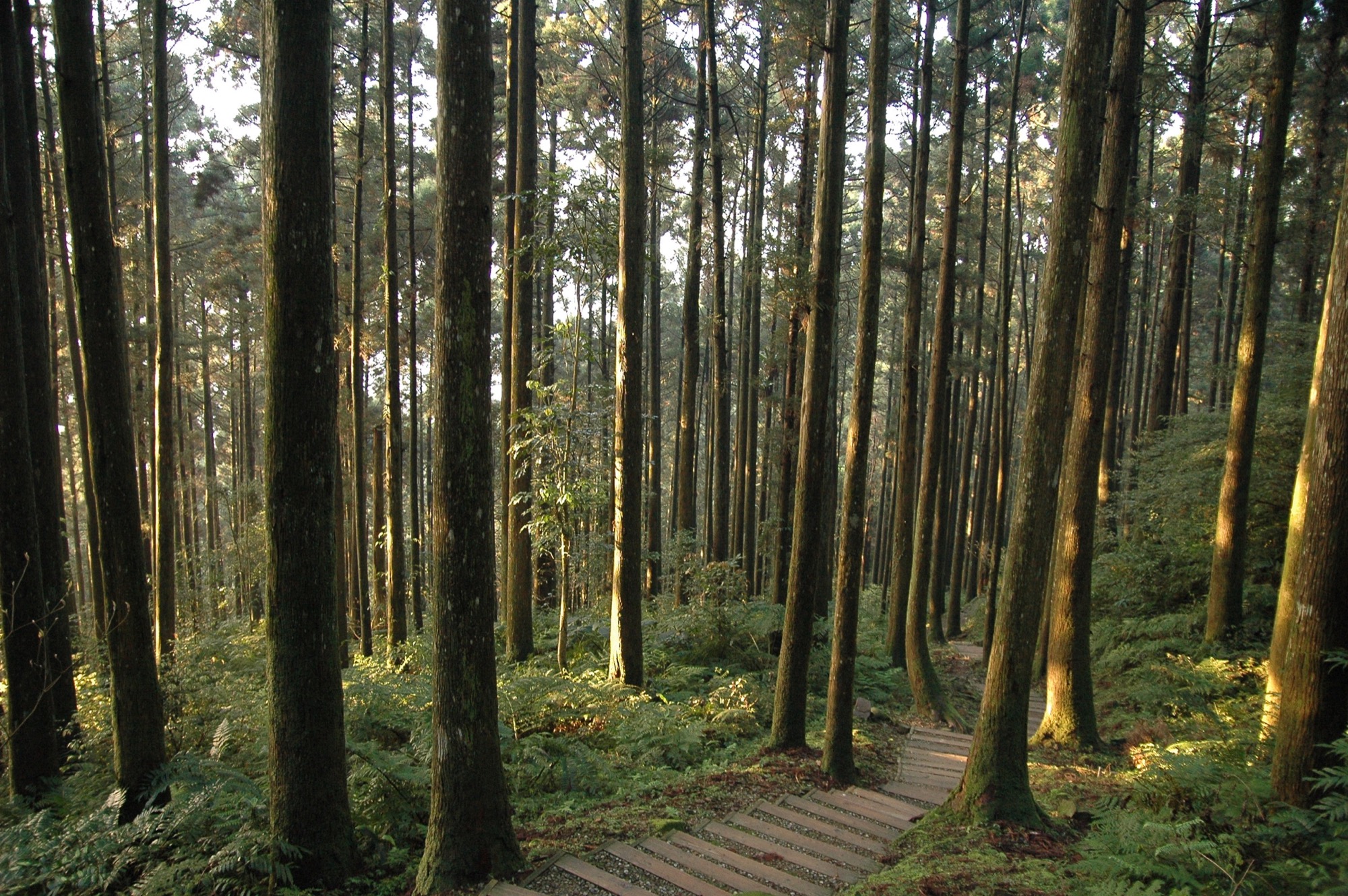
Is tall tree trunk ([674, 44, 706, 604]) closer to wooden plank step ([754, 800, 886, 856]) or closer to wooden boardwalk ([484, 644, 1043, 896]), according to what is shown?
wooden boardwalk ([484, 644, 1043, 896])

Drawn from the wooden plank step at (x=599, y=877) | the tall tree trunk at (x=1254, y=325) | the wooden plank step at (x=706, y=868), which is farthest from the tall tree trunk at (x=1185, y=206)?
the wooden plank step at (x=599, y=877)

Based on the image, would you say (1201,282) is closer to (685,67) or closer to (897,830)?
(685,67)

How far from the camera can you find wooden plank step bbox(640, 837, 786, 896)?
477 cm

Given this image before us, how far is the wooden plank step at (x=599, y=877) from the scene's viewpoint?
4.61m

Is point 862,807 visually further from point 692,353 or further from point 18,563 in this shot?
point 692,353

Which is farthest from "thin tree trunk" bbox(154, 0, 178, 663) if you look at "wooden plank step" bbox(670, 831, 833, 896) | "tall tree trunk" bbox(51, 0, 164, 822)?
"wooden plank step" bbox(670, 831, 833, 896)

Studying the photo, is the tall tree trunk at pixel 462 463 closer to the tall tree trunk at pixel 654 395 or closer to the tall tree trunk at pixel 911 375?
the tall tree trunk at pixel 911 375

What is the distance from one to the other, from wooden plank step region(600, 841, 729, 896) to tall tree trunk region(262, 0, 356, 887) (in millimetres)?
1849

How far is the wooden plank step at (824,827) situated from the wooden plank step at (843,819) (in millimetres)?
92

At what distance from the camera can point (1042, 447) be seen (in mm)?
6188

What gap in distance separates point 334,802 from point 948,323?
10.7 meters

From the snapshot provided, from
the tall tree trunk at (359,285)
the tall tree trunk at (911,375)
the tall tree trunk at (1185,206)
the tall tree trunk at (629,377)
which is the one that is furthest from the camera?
the tall tree trunk at (1185,206)

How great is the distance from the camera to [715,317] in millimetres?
14438

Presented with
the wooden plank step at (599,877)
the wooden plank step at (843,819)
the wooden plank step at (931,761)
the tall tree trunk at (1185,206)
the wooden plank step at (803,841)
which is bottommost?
the wooden plank step at (931,761)
